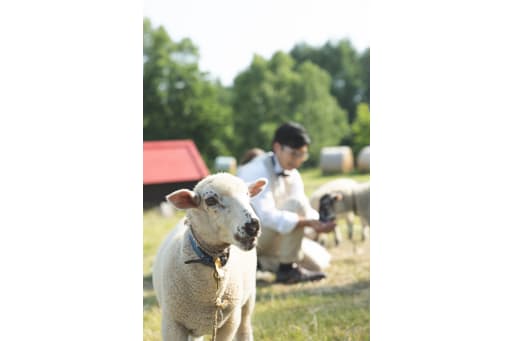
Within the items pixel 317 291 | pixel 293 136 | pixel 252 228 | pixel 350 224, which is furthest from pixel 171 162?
pixel 252 228

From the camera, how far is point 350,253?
12.8ft

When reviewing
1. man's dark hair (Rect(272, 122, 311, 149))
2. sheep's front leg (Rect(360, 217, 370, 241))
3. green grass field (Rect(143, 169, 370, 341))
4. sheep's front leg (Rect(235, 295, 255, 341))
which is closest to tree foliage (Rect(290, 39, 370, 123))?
man's dark hair (Rect(272, 122, 311, 149))

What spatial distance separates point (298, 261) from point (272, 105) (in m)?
5.30

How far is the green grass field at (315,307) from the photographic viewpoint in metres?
2.21

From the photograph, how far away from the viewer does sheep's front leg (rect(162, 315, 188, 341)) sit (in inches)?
65.8

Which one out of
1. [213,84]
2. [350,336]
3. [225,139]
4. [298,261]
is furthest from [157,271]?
[225,139]

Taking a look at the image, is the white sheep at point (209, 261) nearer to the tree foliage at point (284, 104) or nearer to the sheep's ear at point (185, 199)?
the sheep's ear at point (185, 199)

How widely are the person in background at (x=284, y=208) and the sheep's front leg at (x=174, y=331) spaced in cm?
118

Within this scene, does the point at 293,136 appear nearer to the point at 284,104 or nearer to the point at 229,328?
the point at 229,328

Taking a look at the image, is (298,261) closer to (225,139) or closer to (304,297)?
(304,297)

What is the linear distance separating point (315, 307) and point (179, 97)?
224cm

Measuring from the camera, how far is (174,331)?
65.9 inches

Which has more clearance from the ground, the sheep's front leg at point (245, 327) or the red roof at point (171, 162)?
the red roof at point (171, 162)

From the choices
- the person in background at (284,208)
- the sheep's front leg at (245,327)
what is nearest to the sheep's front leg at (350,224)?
the person in background at (284,208)
